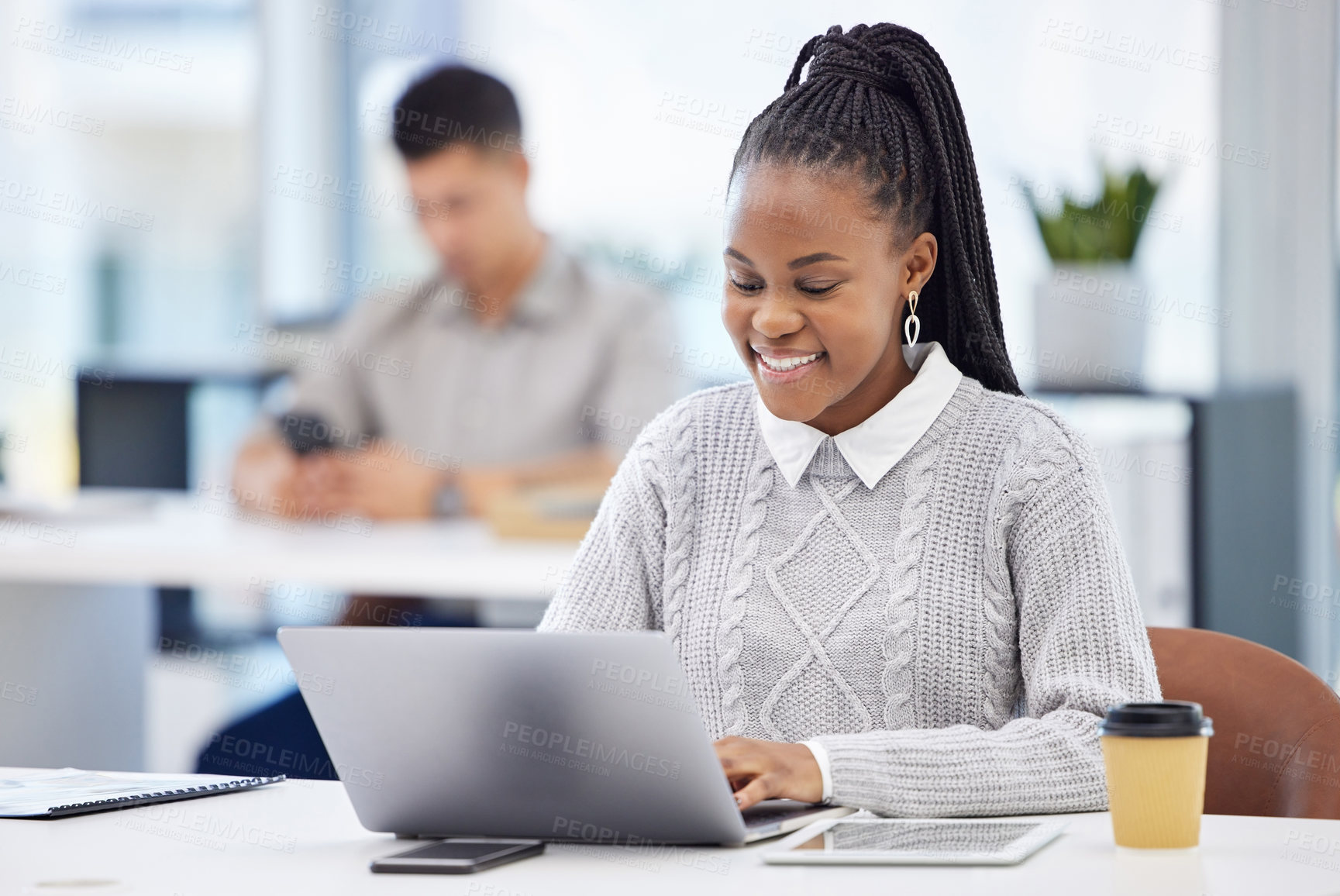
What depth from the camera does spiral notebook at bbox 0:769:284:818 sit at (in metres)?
1.21

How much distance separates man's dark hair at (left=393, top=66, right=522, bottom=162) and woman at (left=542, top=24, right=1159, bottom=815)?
1.79 metres

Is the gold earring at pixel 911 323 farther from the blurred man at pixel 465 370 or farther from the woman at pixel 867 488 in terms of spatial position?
the blurred man at pixel 465 370

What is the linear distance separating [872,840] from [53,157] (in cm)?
423

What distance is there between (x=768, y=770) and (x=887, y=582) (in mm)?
329

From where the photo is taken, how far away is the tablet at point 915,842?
0.98 meters

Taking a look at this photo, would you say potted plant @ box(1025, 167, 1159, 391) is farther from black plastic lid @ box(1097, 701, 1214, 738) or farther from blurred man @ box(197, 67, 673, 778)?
black plastic lid @ box(1097, 701, 1214, 738)

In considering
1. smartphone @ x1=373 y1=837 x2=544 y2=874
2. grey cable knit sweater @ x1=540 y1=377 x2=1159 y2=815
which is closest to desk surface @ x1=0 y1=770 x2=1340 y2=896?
smartphone @ x1=373 y1=837 x2=544 y2=874

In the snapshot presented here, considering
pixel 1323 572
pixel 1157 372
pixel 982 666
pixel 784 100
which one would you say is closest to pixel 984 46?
pixel 1157 372

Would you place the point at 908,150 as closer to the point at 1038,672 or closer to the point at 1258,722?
the point at 1038,672

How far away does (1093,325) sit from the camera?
2.89 meters

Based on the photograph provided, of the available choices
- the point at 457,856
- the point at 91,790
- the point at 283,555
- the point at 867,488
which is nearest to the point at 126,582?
the point at 283,555

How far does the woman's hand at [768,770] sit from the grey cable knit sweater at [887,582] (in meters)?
0.09

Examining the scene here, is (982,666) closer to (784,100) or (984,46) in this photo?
(784,100)

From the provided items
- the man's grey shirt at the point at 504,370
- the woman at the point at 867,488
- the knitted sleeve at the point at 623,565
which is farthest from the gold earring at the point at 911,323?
the man's grey shirt at the point at 504,370
